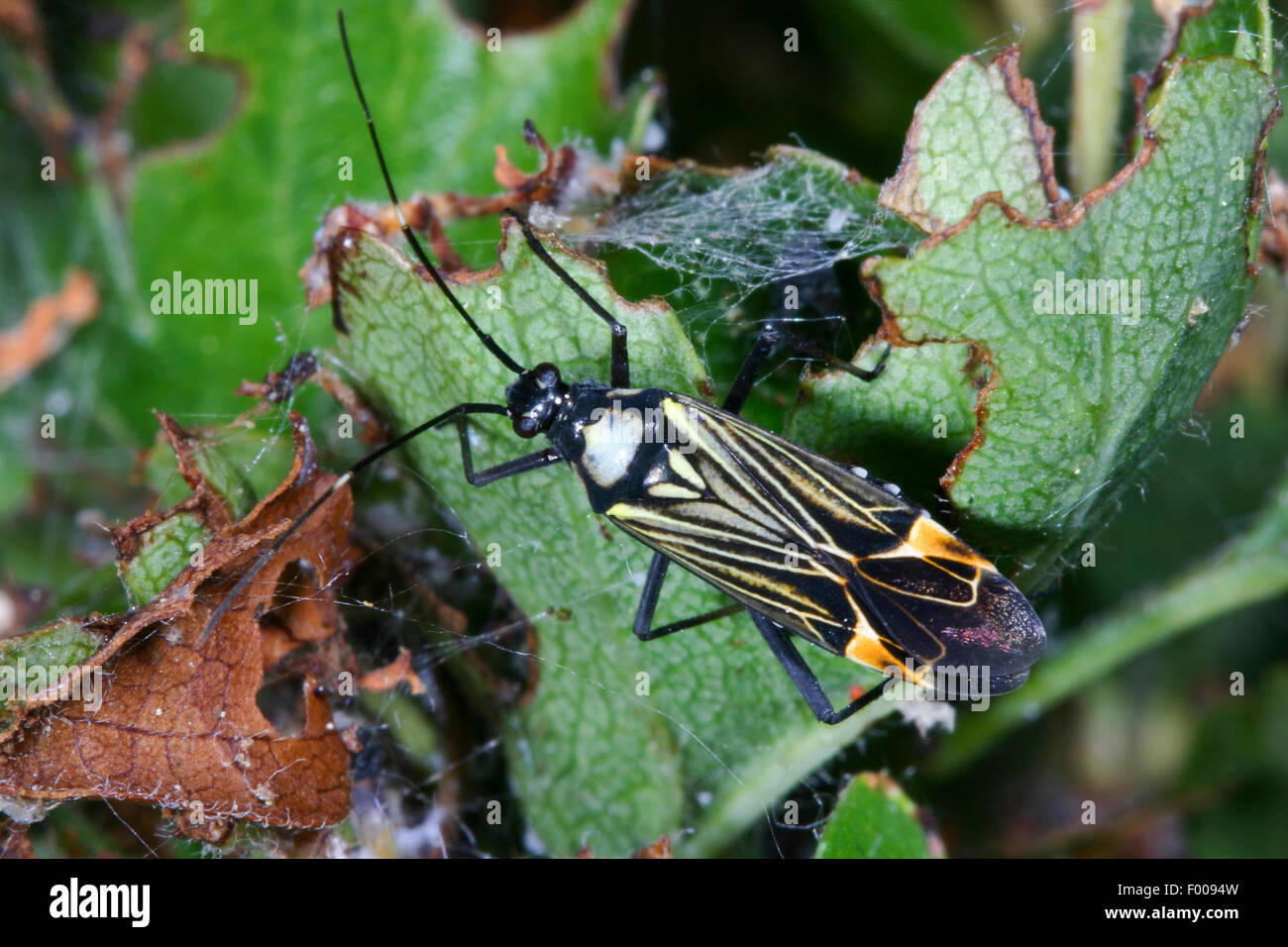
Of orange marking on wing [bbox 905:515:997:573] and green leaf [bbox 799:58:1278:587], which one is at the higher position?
green leaf [bbox 799:58:1278:587]

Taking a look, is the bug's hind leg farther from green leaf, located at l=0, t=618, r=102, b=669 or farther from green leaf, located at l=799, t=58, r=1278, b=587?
green leaf, located at l=0, t=618, r=102, b=669

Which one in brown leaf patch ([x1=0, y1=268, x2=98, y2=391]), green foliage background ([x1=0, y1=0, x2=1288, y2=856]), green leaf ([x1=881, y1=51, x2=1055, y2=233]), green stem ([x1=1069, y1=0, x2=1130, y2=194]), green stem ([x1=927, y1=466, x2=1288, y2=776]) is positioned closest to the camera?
green leaf ([x1=881, y1=51, x2=1055, y2=233])

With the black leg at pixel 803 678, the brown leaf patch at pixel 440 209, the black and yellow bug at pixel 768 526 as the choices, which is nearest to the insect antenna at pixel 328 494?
the black and yellow bug at pixel 768 526

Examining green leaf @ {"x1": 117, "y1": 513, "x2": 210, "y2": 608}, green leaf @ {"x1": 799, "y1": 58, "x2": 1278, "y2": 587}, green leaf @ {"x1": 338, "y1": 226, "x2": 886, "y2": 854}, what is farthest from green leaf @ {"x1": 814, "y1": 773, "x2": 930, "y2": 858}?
green leaf @ {"x1": 117, "y1": 513, "x2": 210, "y2": 608}

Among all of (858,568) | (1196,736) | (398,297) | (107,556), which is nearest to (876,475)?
(858,568)

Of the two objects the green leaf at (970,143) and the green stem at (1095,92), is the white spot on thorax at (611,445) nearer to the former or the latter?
the green leaf at (970,143)

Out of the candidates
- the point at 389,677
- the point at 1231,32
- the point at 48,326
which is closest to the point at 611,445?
the point at 389,677

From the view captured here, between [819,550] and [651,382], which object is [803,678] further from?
[651,382]
